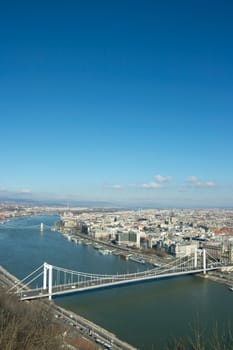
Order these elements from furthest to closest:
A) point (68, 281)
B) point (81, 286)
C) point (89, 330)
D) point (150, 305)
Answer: point (68, 281) < point (81, 286) < point (150, 305) < point (89, 330)

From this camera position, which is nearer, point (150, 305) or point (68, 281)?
point (150, 305)

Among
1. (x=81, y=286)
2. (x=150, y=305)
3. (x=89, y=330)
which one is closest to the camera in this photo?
(x=89, y=330)

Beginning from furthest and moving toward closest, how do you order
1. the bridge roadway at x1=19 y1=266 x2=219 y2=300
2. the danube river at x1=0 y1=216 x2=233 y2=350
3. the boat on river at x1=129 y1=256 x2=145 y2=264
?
the boat on river at x1=129 y1=256 x2=145 y2=264
the bridge roadway at x1=19 y1=266 x2=219 y2=300
the danube river at x1=0 y1=216 x2=233 y2=350

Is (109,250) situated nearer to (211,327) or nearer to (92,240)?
(92,240)

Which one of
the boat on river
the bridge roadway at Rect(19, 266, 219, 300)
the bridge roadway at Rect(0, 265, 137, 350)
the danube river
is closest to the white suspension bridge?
the bridge roadway at Rect(19, 266, 219, 300)

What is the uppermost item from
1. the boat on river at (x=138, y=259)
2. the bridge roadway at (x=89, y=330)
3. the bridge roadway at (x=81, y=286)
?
the bridge roadway at (x=81, y=286)

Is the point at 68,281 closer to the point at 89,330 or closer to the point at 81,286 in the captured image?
the point at 81,286

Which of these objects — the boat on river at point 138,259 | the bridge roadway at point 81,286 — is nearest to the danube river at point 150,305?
the bridge roadway at point 81,286

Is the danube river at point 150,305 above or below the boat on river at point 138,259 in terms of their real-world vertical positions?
above

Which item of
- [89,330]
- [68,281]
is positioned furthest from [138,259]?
[89,330]

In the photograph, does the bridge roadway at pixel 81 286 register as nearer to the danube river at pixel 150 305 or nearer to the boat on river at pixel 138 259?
the danube river at pixel 150 305

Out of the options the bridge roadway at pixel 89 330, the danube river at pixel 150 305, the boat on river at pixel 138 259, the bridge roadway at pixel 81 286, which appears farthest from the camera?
the boat on river at pixel 138 259

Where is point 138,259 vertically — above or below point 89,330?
below

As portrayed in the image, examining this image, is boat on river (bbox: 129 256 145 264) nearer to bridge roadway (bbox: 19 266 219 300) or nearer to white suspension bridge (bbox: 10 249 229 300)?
white suspension bridge (bbox: 10 249 229 300)
